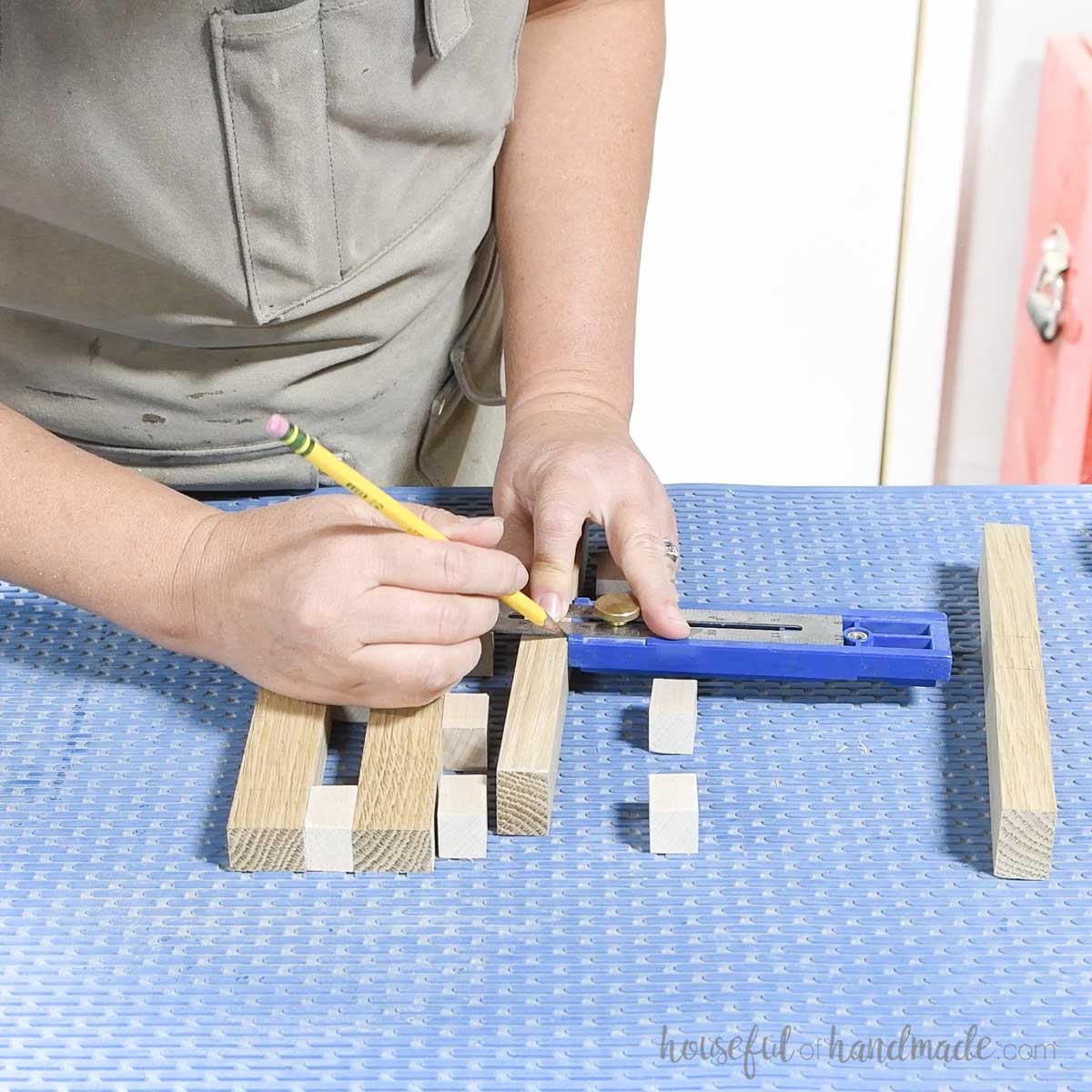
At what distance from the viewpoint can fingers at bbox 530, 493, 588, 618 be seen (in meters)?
1.07

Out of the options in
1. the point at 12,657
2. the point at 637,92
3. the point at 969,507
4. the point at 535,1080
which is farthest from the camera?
the point at 637,92

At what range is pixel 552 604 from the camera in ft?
3.49

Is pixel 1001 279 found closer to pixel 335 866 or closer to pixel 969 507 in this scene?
pixel 969 507

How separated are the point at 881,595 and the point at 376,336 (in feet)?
1.64

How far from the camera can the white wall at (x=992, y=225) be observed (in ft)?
7.52

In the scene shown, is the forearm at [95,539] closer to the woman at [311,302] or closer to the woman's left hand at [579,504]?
the woman at [311,302]

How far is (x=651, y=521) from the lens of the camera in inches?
44.4

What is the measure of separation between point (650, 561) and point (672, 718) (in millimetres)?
139

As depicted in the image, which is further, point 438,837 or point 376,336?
point 376,336

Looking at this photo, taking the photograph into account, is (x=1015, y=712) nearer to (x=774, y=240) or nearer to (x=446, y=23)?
(x=446, y=23)

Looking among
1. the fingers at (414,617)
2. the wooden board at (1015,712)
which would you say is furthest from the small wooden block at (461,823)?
the wooden board at (1015,712)

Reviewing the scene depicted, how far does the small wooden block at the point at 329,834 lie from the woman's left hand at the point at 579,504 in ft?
0.76

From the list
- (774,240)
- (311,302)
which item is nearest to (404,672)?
(311,302)

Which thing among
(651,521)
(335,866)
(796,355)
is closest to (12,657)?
(335,866)
